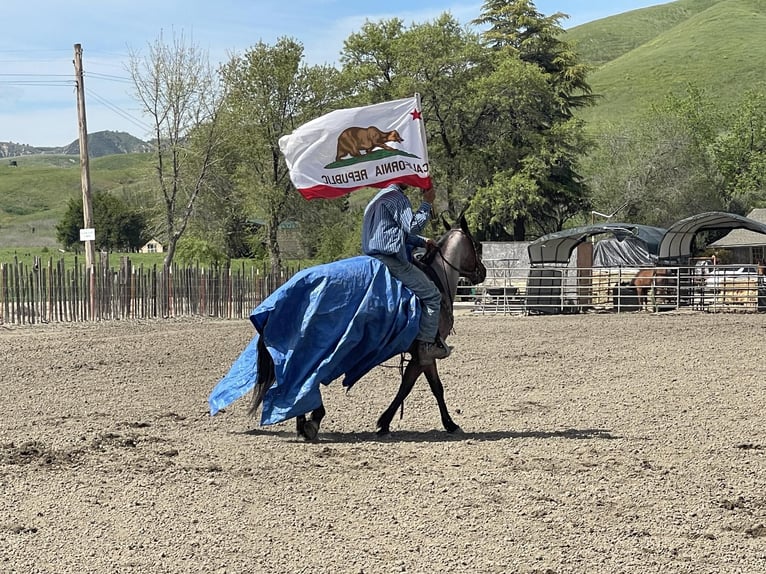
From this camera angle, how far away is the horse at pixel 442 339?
24.3 ft

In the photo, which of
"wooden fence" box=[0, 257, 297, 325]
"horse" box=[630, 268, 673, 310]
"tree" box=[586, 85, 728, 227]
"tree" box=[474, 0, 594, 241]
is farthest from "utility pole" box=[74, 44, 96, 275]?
"tree" box=[586, 85, 728, 227]

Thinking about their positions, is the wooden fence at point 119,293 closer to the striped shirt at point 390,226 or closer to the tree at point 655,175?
the striped shirt at point 390,226

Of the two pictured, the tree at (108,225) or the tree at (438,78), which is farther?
the tree at (108,225)

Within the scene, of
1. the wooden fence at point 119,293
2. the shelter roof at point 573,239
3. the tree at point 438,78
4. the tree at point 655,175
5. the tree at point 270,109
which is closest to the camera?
the wooden fence at point 119,293

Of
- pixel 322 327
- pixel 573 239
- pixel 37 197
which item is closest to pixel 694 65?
pixel 37 197

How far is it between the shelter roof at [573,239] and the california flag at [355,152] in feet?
58.2

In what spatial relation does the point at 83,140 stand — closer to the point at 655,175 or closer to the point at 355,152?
the point at 355,152

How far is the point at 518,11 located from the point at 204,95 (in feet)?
65.7

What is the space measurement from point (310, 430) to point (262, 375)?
22.3 inches

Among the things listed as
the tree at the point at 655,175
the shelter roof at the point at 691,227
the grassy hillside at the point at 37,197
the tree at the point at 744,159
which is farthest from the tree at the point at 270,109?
the grassy hillside at the point at 37,197

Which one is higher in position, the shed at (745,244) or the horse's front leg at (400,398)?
the shed at (745,244)

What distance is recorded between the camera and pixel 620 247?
35406 mm

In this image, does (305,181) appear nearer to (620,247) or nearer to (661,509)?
(661,509)

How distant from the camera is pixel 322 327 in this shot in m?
7.27
